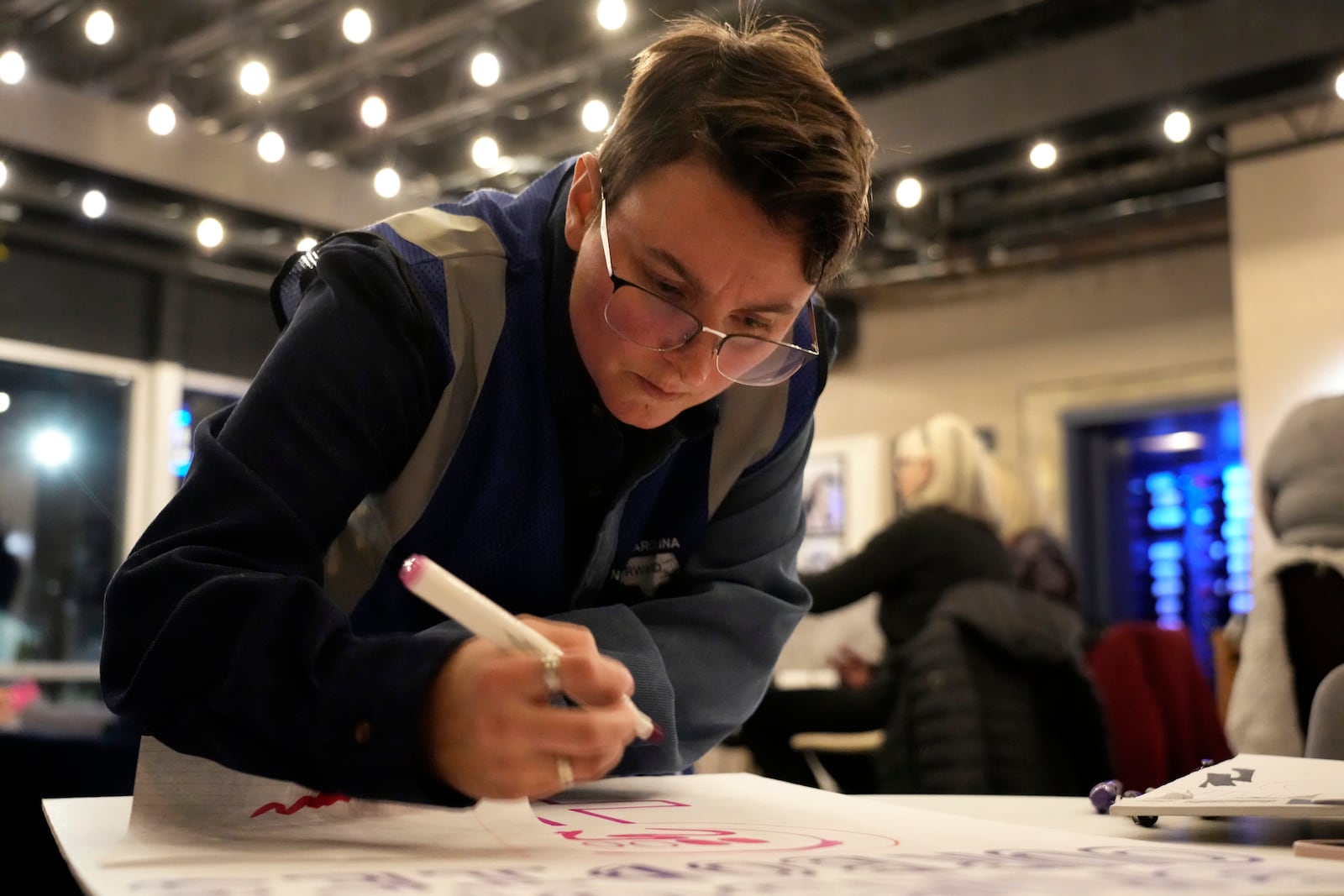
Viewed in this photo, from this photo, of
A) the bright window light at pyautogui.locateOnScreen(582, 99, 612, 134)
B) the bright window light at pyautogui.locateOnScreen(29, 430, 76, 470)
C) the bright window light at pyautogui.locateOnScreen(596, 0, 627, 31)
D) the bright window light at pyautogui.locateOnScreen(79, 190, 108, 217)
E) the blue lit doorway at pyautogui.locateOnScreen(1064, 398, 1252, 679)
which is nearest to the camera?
the bright window light at pyautogui.locateOnScreen(596, 0, 627, 31)

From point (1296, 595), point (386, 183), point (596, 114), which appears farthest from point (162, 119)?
point (1296, 595)

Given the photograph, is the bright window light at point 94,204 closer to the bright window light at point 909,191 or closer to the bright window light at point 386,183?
the bright window light at point 386,183

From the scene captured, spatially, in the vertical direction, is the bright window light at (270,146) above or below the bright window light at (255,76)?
above

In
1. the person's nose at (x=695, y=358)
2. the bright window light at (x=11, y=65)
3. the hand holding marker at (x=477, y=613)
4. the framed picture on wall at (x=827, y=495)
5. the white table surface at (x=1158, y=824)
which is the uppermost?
the bright window light at (x=11, y=65)

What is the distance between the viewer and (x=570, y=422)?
103 centimetres

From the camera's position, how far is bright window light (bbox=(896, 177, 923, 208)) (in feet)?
18.2

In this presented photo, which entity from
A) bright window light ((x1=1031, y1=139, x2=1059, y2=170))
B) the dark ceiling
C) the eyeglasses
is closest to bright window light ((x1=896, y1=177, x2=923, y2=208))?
the dark ceiling

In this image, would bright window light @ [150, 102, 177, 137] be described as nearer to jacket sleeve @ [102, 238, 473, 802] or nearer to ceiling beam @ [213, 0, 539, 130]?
ceiling beam @ [213, 0, 539, 130]

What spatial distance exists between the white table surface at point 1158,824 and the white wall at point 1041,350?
5.69 m

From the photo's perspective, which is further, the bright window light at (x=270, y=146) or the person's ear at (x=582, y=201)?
the bright window light at (x=270, y=146)

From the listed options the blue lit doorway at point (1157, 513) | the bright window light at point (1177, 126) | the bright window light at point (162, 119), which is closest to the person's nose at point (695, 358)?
the bright window light at point (1177, 126)

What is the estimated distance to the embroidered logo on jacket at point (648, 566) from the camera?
3.65 feet

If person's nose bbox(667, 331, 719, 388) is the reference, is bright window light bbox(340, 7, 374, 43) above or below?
above

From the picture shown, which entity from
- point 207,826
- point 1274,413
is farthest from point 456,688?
point 1274,413
